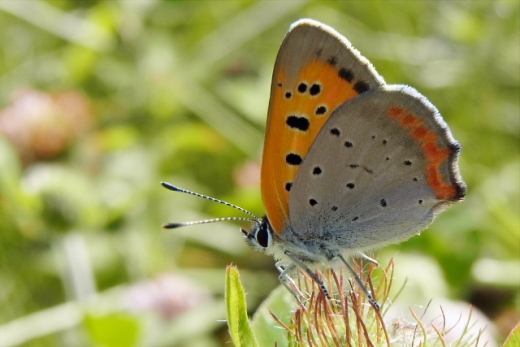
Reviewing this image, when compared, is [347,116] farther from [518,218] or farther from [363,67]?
[518,218]

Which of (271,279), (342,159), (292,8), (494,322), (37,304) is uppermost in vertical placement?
(292,8)

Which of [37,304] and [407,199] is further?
[37,304]

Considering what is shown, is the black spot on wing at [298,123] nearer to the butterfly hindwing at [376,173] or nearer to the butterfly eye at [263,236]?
the butterfly hindwing at [376,173]

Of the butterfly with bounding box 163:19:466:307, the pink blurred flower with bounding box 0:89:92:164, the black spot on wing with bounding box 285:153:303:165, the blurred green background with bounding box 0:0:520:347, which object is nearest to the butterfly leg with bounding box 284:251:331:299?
the butterfly with bounding box 163:19:466:307

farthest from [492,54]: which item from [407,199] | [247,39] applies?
[407,199]

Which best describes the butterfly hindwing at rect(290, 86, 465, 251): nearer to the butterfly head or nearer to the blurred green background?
the butterfly head

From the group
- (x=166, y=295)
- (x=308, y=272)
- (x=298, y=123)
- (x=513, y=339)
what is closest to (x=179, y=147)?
(x=166, y=295)

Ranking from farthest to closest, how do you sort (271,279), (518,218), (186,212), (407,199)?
(186,212) → (271,279) → (518,218) → (407,199)
